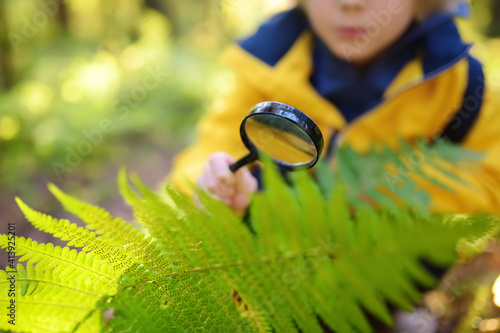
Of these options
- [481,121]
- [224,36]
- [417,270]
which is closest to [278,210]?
[417,270]

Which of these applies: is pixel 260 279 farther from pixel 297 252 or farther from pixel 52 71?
pixel 52 71

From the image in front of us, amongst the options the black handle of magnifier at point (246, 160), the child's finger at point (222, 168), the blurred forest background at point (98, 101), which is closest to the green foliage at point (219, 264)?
the black handle of magnifier at point (246, 160)

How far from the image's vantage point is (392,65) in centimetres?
161

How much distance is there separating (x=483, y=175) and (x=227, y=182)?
105 centimetres

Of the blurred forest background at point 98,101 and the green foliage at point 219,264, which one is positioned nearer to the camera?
the green foliage at point 219,264

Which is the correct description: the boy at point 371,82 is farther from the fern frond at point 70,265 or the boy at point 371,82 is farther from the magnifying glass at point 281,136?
the fern frond at point 70,265

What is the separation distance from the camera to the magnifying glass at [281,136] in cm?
84

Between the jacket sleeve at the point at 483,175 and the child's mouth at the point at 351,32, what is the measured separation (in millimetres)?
588

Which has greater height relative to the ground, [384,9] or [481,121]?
[384,9]

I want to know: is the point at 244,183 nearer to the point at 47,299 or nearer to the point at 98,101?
the point at 47,299

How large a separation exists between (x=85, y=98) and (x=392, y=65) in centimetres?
371

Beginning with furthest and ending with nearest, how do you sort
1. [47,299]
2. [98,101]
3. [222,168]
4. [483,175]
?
[98,101]
[483,175]
[222,168]
[47,299]

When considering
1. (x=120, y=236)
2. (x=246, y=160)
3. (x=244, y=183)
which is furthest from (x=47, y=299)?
(x=244, y=183)

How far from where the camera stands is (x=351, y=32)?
1393 mm
